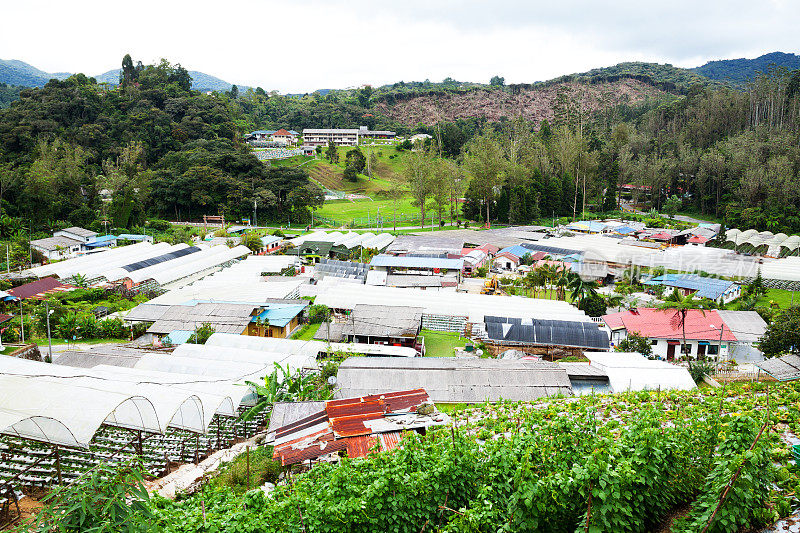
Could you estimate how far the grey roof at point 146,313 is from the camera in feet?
63.5

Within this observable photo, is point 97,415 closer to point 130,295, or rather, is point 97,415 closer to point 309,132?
point 130,295

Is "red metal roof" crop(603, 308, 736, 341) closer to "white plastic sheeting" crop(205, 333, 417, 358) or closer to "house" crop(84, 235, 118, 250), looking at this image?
"white plastic sheeting" crop(205, 333, 417, 358)

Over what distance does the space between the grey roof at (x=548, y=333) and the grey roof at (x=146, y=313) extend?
12318 millimetres

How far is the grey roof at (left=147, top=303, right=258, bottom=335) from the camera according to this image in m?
18.5

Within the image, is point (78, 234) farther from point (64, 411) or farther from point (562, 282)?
point (562, 282)

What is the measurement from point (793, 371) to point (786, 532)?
11242mm

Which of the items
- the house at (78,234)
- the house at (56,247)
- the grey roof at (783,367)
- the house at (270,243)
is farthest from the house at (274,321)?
the house at (78,234)

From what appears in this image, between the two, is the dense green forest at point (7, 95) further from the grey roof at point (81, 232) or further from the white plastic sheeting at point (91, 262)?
the white plastic sheeting at point (91, 262)

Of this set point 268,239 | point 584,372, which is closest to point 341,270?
point 268,239

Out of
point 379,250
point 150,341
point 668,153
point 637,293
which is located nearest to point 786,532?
point 150,341

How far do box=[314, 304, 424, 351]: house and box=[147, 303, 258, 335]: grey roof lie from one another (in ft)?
9.63

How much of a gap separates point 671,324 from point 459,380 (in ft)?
31.1

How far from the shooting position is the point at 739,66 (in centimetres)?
16525

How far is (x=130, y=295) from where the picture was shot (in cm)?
2420
